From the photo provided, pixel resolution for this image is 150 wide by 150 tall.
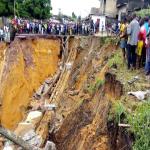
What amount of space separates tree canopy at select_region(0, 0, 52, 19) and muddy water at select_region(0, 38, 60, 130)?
1504 centimetres

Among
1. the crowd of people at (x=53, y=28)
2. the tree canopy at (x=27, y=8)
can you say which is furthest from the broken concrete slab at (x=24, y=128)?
the tree canopy at (x=27, y=8)

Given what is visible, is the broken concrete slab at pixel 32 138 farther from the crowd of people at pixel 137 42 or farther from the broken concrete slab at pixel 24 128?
the crowd of people at pixel 137 42

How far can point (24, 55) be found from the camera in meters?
26.6

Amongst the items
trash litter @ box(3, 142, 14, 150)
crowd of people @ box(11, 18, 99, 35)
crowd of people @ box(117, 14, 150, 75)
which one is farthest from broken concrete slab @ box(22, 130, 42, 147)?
crowd of people @ box(11, 18, 99, 35)

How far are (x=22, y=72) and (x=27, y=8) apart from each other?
18463 millimetres

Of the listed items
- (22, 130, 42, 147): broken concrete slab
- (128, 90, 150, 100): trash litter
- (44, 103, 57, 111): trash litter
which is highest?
(128, 90, 150, 100): trash litter

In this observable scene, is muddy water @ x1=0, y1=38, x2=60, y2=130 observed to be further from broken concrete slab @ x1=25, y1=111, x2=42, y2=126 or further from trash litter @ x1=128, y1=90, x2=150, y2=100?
trash litter @ x1=128, y1=90, x2=150, y2=100

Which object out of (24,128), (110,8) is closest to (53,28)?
(110,8)

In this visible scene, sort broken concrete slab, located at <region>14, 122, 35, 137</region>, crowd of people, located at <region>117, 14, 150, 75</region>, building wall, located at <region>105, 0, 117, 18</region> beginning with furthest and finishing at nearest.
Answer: building wall, located at <region>105, 0, 117, 18</region>
broken concrete slab, located at <region>14, 122, 35, 137</region>
crowd of people, located at <region>117, 14, 150, 75</region>

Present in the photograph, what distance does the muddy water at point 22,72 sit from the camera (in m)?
23.8

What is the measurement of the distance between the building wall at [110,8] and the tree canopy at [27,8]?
7907 millimetres

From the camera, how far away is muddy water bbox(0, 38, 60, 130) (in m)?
23.8

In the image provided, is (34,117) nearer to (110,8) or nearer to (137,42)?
(137,42)

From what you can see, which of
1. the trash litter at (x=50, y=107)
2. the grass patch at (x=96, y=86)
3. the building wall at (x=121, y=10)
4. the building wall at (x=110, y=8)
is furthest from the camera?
the building wall at (x=110, y=8)
